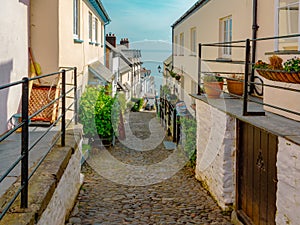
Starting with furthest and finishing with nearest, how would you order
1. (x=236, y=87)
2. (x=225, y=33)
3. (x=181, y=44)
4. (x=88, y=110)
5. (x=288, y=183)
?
(x=181, y=44)
(x=225, y=33)
(x=88, y=110)
(x=236, y=87)
(x=288, y=183)

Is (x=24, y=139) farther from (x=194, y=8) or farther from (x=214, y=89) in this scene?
(x=194, y=8)

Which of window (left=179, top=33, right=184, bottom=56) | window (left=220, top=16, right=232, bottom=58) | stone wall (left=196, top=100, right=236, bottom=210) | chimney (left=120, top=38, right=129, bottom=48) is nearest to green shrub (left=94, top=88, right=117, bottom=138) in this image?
window (left=220, top=16, right=232, bottom=58)

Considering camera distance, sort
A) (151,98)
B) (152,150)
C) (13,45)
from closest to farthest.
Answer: (13,45), (152,150), (151,98)

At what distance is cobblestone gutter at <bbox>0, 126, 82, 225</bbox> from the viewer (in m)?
3.14

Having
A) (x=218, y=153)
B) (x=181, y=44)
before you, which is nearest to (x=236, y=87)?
(x=218, y=153)

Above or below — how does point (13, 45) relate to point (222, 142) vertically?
above

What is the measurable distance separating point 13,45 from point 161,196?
4.04 meters

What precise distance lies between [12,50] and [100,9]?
10726 mm

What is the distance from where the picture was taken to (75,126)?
281 inches

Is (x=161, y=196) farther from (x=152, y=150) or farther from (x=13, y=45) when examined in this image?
(x=152, y=150)

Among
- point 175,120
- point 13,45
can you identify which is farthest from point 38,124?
point 175,120

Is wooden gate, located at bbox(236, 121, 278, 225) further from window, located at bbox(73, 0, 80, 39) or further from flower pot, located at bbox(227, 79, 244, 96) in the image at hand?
window, located at bbox(73, 0, 80, 39)

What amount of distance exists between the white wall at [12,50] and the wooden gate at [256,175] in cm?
406

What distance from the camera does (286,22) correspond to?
631 centimetres
